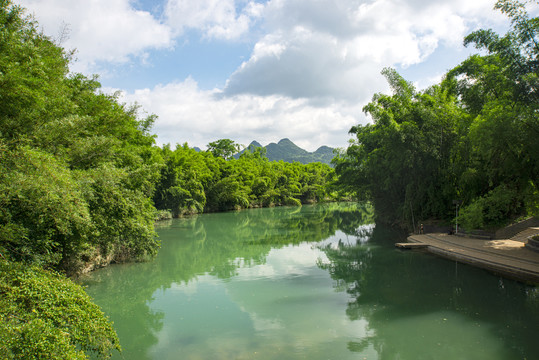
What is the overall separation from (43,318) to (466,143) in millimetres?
18824

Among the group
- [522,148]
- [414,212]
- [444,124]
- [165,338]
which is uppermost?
[444,124]

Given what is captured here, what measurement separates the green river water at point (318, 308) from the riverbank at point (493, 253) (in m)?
0.50

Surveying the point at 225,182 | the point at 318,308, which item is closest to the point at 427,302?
the point at 318,308

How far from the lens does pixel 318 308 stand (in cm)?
962

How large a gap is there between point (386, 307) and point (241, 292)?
4538mm

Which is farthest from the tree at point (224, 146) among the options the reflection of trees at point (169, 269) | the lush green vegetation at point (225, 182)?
the reflection of trees at point (169, 269)

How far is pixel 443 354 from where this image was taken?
675cm

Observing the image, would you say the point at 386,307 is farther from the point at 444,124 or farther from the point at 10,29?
the point at 444,124

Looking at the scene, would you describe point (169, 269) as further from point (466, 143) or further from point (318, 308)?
point (466, 143)

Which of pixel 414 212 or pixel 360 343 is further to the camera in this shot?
pixel 414 212

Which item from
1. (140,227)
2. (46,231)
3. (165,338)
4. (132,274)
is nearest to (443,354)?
(165,338)

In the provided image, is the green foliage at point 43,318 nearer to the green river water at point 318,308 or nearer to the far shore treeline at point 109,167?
the far shore treeline at point 109,167

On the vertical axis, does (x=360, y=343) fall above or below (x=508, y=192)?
below

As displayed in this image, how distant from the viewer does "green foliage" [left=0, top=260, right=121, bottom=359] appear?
4.44m
